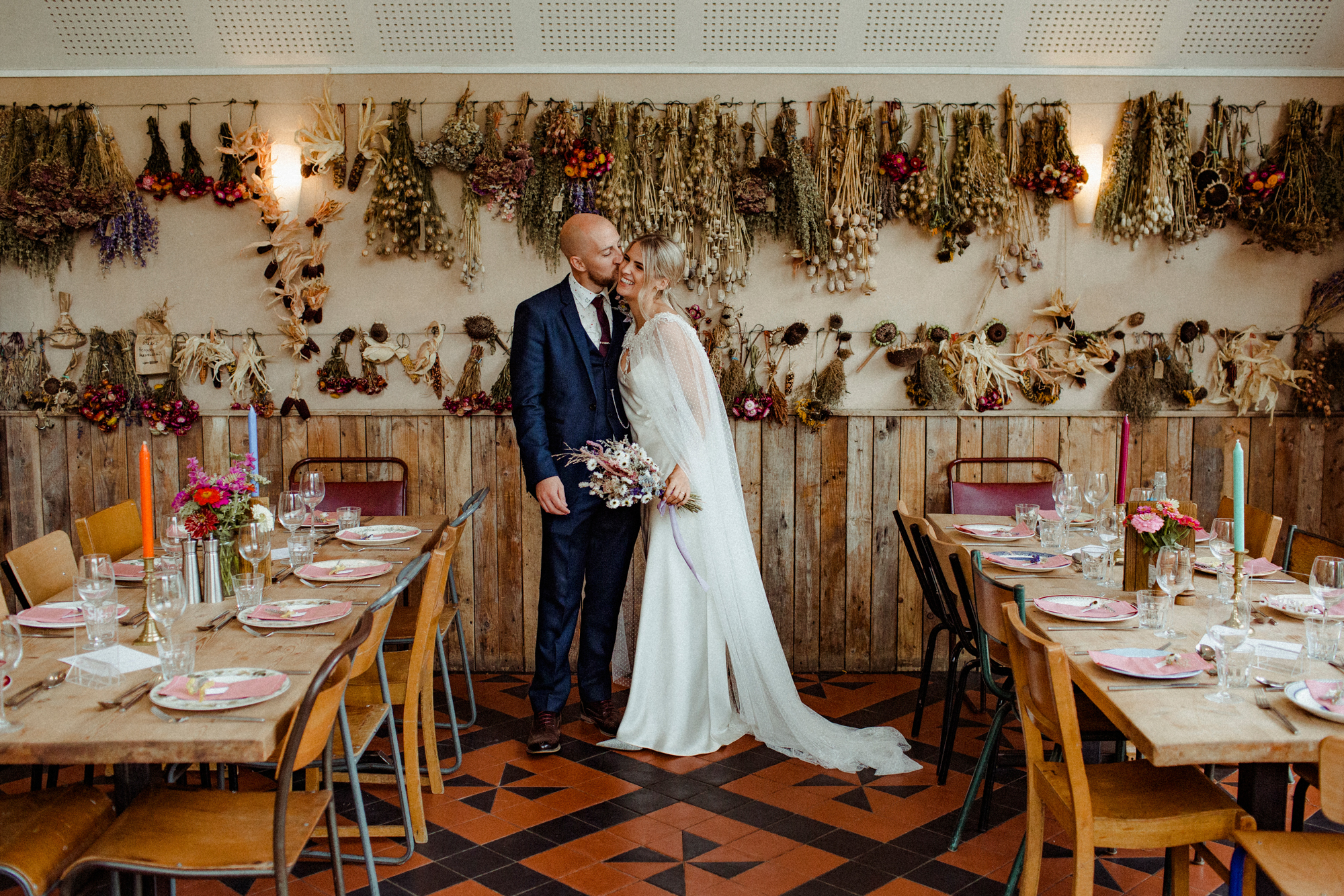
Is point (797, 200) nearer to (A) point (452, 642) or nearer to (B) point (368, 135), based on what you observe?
(B) point (368, 135)

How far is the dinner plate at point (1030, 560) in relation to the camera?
3068 millimetres

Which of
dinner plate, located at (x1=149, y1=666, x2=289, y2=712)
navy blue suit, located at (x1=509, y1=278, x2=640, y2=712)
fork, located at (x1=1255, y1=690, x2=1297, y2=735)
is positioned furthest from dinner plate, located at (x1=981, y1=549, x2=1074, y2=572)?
dinner plate, located at (x1=149, y1=666, x2=289, y2=712)

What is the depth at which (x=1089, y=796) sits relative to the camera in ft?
6.76

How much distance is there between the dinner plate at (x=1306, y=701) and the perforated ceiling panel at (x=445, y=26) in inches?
158

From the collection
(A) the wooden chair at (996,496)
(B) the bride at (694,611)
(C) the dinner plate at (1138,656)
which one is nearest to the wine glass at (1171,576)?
(C) the dinner plate at (1138,656)

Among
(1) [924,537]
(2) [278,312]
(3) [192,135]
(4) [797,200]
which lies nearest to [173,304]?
(2) [278,312]

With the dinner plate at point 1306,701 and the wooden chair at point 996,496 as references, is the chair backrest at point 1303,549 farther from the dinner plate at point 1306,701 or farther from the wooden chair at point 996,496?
the dinner plate at point 1306,701

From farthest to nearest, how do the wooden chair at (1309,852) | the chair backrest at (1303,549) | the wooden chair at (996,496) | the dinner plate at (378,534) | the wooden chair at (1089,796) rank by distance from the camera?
1. the wooden chair at (996,496)
2. the dinner plate at (378,534)
3. the chair backrest at (1303,549)
4. the wooden chair at (1089,796)
5. the wooden chair at (1309,852)

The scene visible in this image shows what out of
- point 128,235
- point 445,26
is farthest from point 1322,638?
point 128,235

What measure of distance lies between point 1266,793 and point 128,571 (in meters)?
2.99

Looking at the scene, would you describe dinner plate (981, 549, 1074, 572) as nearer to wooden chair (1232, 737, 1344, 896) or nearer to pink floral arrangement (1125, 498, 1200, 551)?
pink floral arrangement (1125, 498, 1200, 551)

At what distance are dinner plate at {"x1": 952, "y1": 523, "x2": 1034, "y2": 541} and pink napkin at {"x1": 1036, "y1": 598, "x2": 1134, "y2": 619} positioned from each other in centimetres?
96

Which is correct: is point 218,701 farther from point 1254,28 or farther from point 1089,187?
point 1254,28

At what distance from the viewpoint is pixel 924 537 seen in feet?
11.1
